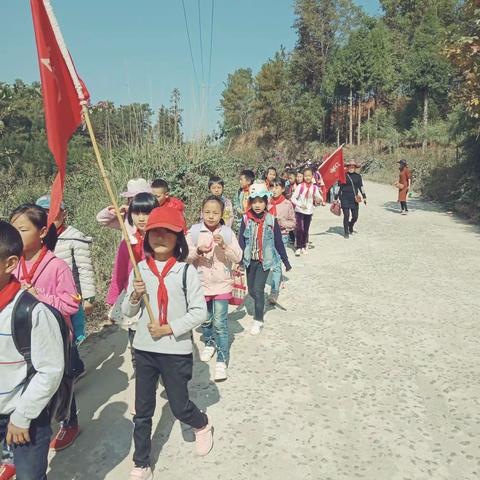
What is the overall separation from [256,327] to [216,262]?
1.21m

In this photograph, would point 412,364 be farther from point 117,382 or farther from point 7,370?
point 7,370

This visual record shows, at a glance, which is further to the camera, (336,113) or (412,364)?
(336,113)

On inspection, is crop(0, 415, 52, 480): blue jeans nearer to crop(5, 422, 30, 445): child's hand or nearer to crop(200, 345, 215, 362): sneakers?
crop(5, 422, 30, 445): child's hand

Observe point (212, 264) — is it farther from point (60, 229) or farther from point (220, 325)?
point (60, 229)

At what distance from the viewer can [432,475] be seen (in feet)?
8.76

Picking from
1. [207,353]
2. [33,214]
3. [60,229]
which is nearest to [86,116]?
[33,214]

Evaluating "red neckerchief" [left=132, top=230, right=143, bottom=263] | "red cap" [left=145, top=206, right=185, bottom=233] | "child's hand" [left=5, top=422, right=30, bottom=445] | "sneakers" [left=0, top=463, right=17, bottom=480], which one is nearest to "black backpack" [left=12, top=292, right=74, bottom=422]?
Result: "child's hand" [left=5, top=422, right=30, bottom=445]

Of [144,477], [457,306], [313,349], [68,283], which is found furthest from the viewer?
[457,306]

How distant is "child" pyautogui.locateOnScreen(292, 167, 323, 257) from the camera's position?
8.14 meters

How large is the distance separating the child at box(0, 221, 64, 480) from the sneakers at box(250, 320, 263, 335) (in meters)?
2.98

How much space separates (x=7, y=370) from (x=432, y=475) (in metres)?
2.45

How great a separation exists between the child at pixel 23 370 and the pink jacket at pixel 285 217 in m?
4.97

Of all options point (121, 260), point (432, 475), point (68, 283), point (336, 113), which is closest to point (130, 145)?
point (121, 260)

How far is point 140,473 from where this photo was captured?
2.62 m
